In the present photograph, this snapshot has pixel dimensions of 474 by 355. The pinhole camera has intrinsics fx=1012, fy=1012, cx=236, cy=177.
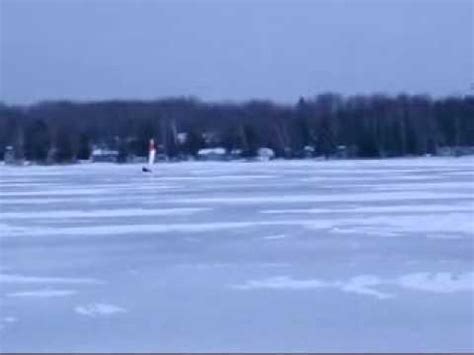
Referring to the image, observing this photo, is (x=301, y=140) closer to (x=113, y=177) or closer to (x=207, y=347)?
(x=113, y=177)

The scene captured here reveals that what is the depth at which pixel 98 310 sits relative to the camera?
563 centimetres

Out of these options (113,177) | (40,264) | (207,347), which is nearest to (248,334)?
(207,347)

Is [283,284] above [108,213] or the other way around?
the other way around

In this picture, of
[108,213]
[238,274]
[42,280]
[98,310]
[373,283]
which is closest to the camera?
[98,310]

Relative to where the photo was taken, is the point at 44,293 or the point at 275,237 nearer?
the point at 44,293

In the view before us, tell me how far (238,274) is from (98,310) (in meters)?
1.44

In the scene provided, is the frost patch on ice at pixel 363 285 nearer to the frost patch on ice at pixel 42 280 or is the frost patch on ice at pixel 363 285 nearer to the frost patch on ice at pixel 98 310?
the frost patch on ice at pixel 98 310

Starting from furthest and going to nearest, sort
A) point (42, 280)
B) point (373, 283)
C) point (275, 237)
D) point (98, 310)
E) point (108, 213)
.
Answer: point (108, 213) → point (275, 237) → point (42, 280) → point (373, 283) → point (98, 310)

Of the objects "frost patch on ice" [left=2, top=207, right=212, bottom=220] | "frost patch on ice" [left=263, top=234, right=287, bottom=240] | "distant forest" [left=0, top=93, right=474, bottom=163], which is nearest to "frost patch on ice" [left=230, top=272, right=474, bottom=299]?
"frost patch on ice" [left=263, top=234, right=287, bottom=240]

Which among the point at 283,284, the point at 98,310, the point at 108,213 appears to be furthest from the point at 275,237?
the point at 98,310

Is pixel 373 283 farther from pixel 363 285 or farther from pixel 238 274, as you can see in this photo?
pixel 238 274

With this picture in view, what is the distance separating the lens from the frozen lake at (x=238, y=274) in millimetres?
5004

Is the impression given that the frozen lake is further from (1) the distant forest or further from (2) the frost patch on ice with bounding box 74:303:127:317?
(1) the distant forest

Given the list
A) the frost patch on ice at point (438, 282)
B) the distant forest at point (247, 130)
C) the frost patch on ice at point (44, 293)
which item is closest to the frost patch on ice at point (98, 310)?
the frost patch on ice at point (44, 293)
